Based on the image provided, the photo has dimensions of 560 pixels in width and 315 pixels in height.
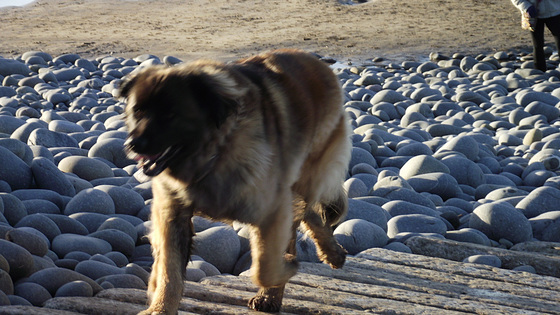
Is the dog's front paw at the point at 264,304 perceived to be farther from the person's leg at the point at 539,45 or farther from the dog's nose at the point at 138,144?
the person's leg at the point at 539,45

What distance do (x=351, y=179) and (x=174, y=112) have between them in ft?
12.6

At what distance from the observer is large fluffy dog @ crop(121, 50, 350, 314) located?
10.2ft

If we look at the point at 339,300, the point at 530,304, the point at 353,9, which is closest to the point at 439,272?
the point at 530,304

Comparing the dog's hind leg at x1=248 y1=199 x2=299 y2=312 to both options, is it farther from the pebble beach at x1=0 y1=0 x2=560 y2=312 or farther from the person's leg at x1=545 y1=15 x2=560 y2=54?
the person's leg at x1=545 y1=15 x2=560 y2=54

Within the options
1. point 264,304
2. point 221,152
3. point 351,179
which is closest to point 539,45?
point 351,179

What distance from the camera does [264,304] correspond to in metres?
3.71

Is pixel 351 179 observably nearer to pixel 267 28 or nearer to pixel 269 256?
pixel 269 256

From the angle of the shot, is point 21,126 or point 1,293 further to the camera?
point 21,126

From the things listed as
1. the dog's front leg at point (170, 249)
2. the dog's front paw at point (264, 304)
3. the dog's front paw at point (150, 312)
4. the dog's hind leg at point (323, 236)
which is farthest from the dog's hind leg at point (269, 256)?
the dog's hind leg at point (323, 236)

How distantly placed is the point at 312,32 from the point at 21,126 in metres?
13.8

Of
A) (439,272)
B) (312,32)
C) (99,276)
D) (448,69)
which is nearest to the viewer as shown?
(99,276)

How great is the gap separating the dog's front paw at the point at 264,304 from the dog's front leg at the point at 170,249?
471 millimetres

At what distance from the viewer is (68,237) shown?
4.62 m

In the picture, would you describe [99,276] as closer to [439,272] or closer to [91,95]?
[439,272]
